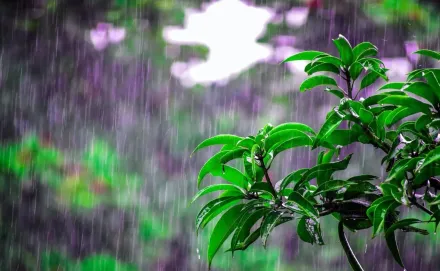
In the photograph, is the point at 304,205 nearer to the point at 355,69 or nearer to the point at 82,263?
the point at 355,69

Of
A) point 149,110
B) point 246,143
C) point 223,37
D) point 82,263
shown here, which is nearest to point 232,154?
point 246,143

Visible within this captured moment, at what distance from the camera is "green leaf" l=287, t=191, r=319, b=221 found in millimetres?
521

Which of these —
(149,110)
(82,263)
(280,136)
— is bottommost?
(82,263)

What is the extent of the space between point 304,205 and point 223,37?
204 cm

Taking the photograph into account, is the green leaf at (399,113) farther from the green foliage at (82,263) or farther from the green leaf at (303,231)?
the green foliage at (82,263)

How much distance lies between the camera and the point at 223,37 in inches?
98.4

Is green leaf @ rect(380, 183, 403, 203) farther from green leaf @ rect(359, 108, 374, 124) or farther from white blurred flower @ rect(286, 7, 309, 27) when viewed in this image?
white blurred flower @ rect(286, 7, 309, 27)

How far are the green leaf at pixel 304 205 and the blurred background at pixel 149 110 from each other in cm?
150

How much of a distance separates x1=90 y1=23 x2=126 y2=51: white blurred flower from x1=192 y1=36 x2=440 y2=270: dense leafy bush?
182 cm

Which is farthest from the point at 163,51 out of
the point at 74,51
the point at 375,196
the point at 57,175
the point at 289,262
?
the point at 375,196

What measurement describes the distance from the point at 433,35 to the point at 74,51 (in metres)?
1.43

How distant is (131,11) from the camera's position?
2.30 metres

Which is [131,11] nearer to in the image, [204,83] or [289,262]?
[204,83]

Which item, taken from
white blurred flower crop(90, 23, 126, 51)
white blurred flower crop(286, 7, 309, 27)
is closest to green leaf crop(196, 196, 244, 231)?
white blurred flower crop(286, 7, 309, 27)
